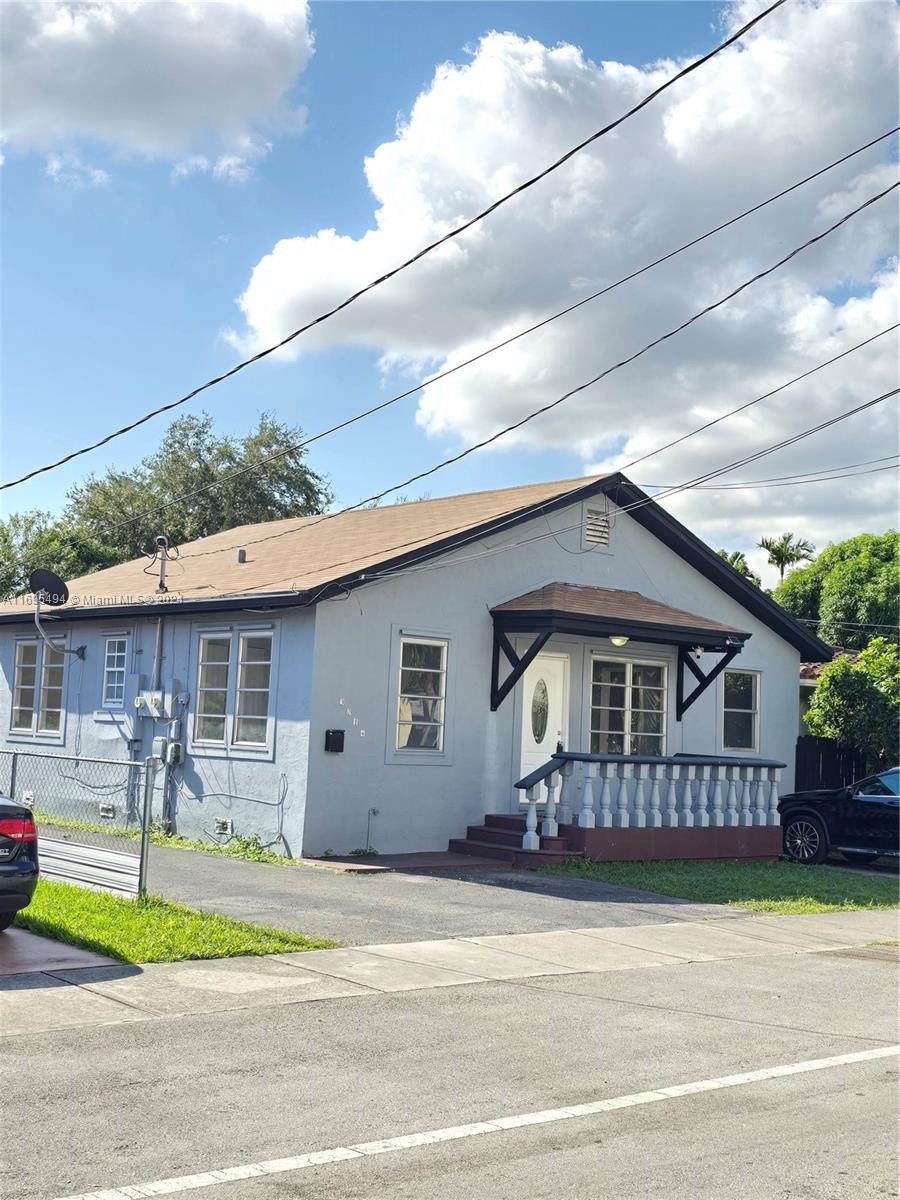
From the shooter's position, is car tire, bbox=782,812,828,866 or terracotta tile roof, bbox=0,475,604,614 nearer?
terracotta tile roof, bbox=0,475,604,614

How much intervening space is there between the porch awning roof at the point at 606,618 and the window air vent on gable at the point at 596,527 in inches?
29.1

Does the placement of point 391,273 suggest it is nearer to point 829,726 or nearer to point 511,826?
point 511,826

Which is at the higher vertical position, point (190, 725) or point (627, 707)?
point (627, 707)

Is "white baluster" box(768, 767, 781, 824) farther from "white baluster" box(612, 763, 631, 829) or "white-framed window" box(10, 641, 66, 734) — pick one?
"white-framed window" box(10, 641, 66, 734)

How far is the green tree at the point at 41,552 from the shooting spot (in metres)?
37.5

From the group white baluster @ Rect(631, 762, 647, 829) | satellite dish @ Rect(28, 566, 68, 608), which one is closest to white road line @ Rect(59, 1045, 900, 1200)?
white baluster @ Rect(631, 762, 647, 829)

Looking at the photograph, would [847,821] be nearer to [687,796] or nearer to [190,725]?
[687,796]

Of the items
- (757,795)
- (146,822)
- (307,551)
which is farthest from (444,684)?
(146,822)

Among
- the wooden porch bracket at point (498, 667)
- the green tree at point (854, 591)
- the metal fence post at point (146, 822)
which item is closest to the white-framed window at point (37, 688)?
the wooden porch bracket at point (498, 667)

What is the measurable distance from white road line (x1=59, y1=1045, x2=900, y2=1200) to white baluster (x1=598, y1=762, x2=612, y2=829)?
359 inches

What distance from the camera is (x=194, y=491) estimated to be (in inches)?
1797

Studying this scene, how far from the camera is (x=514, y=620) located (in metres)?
17.4

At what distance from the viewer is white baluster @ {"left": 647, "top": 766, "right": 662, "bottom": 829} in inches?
681

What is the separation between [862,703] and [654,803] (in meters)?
6.18
